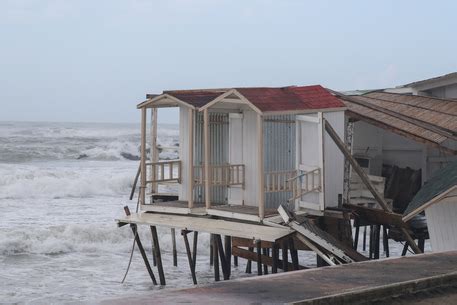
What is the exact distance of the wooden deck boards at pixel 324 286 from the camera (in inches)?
223

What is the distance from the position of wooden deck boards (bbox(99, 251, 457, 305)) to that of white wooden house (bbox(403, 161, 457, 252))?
4.09 m

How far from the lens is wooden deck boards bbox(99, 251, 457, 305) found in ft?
18.6

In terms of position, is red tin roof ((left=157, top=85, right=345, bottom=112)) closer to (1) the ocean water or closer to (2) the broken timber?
(2) the broken timber

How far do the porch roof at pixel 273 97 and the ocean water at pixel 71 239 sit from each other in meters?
3.97

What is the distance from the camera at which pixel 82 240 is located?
1003 inches

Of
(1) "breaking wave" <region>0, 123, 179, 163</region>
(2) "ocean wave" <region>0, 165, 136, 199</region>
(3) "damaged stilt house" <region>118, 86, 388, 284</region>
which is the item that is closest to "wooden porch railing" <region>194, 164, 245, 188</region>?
(3) "damaged stilt house" <region>118, 86, 388, 284</region>

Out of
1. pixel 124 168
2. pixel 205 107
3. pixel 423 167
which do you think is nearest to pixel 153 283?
pixel 205 107

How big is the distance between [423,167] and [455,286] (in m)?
11.7

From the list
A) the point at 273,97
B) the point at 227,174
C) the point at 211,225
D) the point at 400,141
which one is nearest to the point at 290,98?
the point at 273,97

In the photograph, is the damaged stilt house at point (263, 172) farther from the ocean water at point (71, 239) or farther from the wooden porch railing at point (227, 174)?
the ocean water at point (71, 239)

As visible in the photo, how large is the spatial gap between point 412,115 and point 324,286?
12071 millimetres

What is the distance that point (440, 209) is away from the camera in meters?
13.3

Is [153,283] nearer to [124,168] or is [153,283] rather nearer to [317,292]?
[317,292]

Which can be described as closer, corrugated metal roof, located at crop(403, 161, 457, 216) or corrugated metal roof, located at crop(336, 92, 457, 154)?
corrugated metal roof, located at crop(403, 161, 457, 216)
